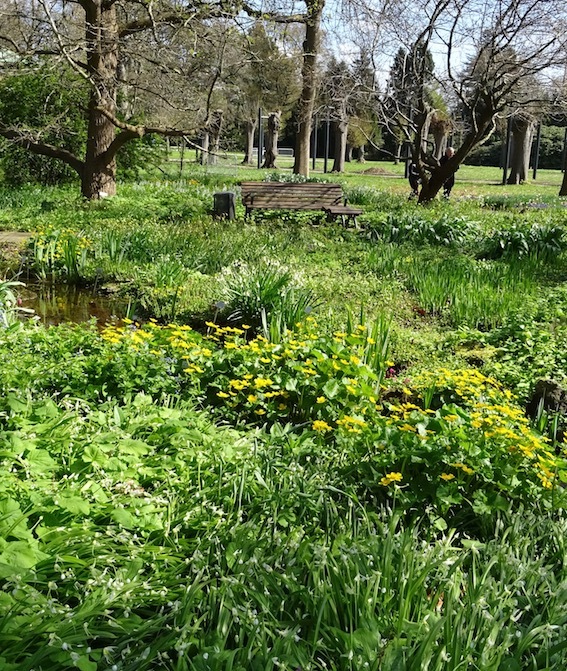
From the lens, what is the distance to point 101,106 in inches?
451

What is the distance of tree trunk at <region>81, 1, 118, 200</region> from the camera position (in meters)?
11.7

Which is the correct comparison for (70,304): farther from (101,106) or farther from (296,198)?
(296,198)

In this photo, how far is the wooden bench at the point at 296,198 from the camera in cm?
1164

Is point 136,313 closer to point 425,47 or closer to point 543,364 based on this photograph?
point 543,364

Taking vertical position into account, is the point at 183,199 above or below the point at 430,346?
above

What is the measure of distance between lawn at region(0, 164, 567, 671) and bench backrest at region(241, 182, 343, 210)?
6250mm

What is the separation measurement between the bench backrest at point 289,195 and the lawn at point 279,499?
6250 millimetres

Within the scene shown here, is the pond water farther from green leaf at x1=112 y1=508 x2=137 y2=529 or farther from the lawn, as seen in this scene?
green leaf at x1=112 y1=508 x2=137 y2=529

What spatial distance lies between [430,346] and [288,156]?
5324 centimetres

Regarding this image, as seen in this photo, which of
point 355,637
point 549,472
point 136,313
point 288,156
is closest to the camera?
point 355,637

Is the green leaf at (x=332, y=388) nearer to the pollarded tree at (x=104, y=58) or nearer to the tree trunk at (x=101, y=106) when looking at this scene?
the pollarded tree at (x=104, y=58)

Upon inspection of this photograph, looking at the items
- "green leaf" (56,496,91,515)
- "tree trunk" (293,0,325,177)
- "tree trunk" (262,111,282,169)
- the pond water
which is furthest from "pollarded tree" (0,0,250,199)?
"tree trunk" (262,111,282,169)

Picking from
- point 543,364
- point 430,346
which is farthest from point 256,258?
point 543,364

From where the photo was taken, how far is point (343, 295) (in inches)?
262
